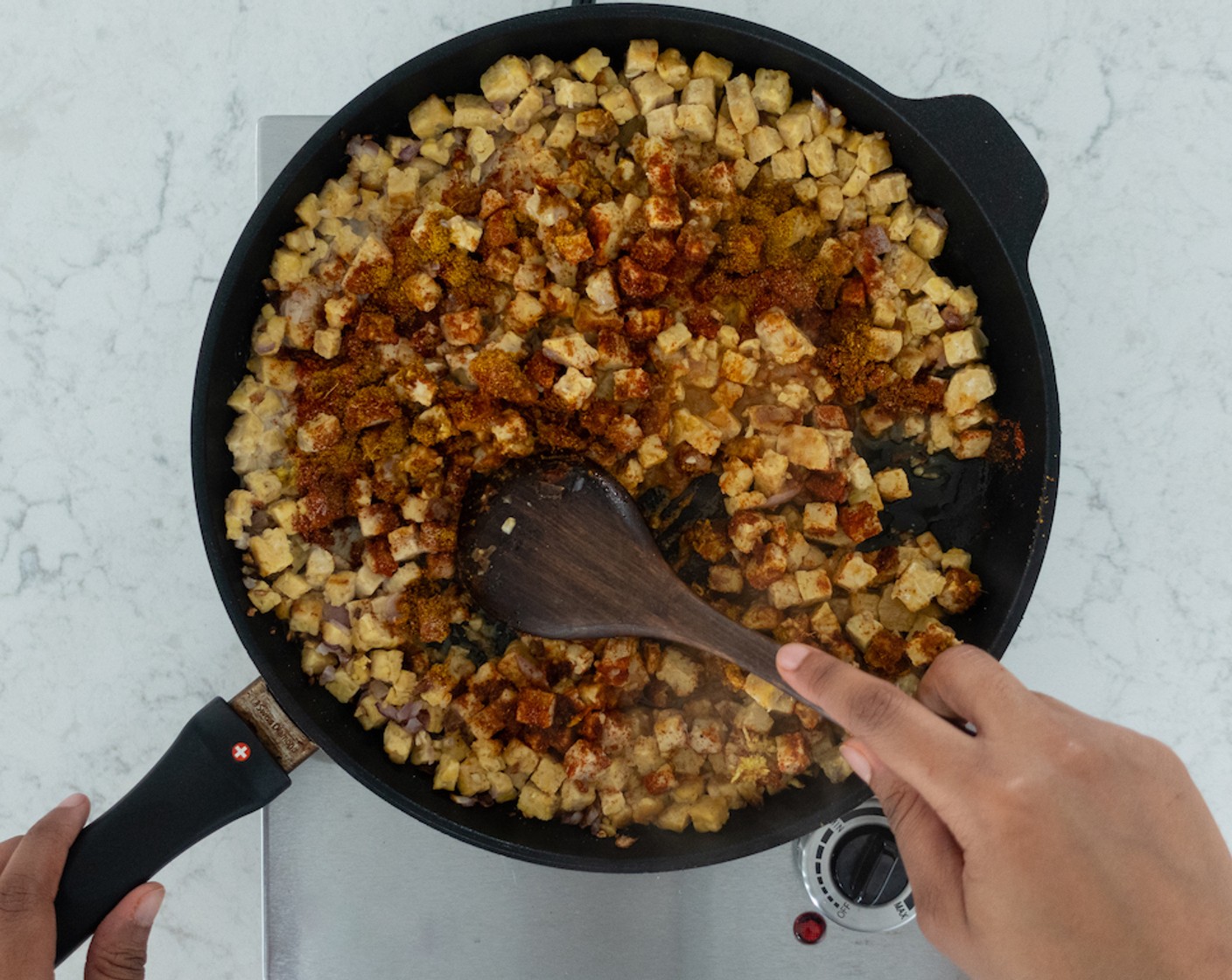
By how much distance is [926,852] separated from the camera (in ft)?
Answer: 3.61

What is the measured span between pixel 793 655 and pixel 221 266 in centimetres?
124

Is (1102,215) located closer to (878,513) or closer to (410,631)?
(878,513)

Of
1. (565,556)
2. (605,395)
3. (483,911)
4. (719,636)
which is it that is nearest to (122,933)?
(483,911)

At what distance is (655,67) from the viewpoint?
1.51 metres

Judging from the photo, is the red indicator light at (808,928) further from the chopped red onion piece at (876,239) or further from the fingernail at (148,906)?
the chopped red onion piece at (876,239)

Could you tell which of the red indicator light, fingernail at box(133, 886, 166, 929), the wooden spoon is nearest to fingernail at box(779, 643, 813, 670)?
the wooden spoon

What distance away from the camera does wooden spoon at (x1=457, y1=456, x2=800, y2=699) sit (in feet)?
4.68

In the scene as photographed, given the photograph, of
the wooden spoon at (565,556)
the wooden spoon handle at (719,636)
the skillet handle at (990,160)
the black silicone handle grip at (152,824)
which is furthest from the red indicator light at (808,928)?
the skillet handle at (990,160)

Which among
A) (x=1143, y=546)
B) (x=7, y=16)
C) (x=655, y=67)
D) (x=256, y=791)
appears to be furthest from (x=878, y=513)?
(x=7, y=16)

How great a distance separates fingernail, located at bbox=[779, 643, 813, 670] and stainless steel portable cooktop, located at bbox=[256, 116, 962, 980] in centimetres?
55

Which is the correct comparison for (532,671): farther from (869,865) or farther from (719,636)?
(869,865)

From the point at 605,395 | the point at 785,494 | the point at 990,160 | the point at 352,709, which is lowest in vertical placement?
the point at 352,709

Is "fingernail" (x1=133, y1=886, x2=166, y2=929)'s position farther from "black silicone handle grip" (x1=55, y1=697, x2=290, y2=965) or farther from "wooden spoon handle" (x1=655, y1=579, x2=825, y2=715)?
"wooden spoon handle" (x1=655, y1=579, x2=825, y2=715)

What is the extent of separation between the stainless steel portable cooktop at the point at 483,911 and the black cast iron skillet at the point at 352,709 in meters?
0.14
